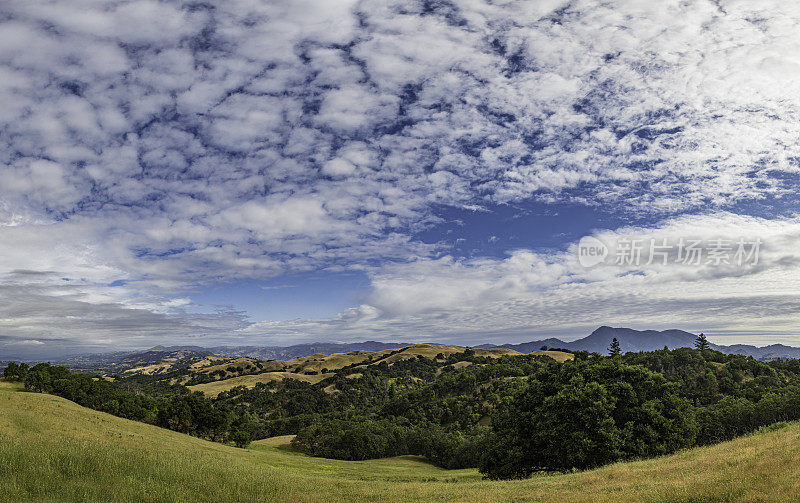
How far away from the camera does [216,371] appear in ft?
650

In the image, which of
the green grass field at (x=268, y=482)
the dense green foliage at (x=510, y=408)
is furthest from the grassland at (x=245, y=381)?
the green grass field at (x=268, y=482)

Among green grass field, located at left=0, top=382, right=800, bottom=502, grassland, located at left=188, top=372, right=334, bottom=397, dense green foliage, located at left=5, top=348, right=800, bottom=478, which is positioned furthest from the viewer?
grassland, located at left=188, top=372, right=334, bottom=397

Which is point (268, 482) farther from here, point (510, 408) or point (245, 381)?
point (245, 381)

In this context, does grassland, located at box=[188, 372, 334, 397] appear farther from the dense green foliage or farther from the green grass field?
the green grass field

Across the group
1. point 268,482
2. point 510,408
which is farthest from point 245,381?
point 268,482

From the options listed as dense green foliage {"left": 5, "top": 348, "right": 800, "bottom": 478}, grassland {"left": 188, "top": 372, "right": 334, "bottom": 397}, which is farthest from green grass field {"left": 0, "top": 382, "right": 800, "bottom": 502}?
grassland {"left": 188, "top": 372, "right": 334, "bottom": 397}

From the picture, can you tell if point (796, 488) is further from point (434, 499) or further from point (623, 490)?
point (434, 499)

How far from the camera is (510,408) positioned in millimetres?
42844

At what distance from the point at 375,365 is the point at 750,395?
441ft

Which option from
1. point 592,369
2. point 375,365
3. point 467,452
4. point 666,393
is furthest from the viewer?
Answer: point 375,365

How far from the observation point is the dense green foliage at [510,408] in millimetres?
34672

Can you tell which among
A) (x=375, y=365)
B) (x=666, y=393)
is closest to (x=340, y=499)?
(x=666, y=393)

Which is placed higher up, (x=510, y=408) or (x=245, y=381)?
(x=510, y=408)

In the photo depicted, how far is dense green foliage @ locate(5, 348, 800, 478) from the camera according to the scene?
34672mm
